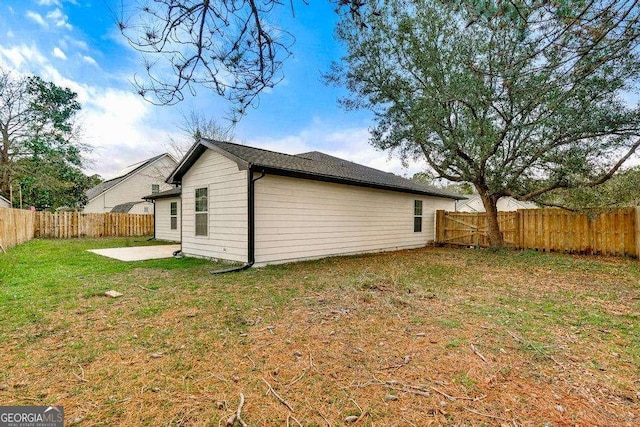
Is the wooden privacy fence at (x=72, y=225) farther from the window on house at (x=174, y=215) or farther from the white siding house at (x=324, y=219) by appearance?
the white siding house at (x=324, y=219)

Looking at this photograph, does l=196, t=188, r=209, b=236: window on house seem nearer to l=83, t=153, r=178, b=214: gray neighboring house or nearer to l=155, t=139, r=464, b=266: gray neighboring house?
l=155, t=139, r=464, b=266: gray neighboring house

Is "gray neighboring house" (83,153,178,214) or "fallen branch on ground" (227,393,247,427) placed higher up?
"gray neighboring house" (83,153,178,214)

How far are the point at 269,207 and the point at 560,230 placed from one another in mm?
9772

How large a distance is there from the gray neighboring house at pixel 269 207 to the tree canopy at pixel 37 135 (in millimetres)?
14874

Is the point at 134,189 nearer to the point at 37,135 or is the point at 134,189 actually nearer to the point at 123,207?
the point at 123,207

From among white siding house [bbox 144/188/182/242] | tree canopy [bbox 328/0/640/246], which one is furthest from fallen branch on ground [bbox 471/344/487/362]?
white siding house [bbox 144/188/182/242]

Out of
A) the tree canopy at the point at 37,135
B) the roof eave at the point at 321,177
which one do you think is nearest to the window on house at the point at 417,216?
the roof eave at the point at 321,177

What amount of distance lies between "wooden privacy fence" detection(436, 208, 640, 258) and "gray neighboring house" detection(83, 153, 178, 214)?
2008 cm

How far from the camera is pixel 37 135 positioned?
17.6m

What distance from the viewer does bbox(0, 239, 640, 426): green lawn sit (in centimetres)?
202

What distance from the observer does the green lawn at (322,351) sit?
202 cm

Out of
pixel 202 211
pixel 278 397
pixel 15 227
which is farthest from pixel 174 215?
pixel 278 397

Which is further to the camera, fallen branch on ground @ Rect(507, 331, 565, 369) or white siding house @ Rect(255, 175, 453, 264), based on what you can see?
white siding house @ Rect(255, 175, 453, 264)

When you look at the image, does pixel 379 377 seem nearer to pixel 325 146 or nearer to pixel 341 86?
pixel 341 86
